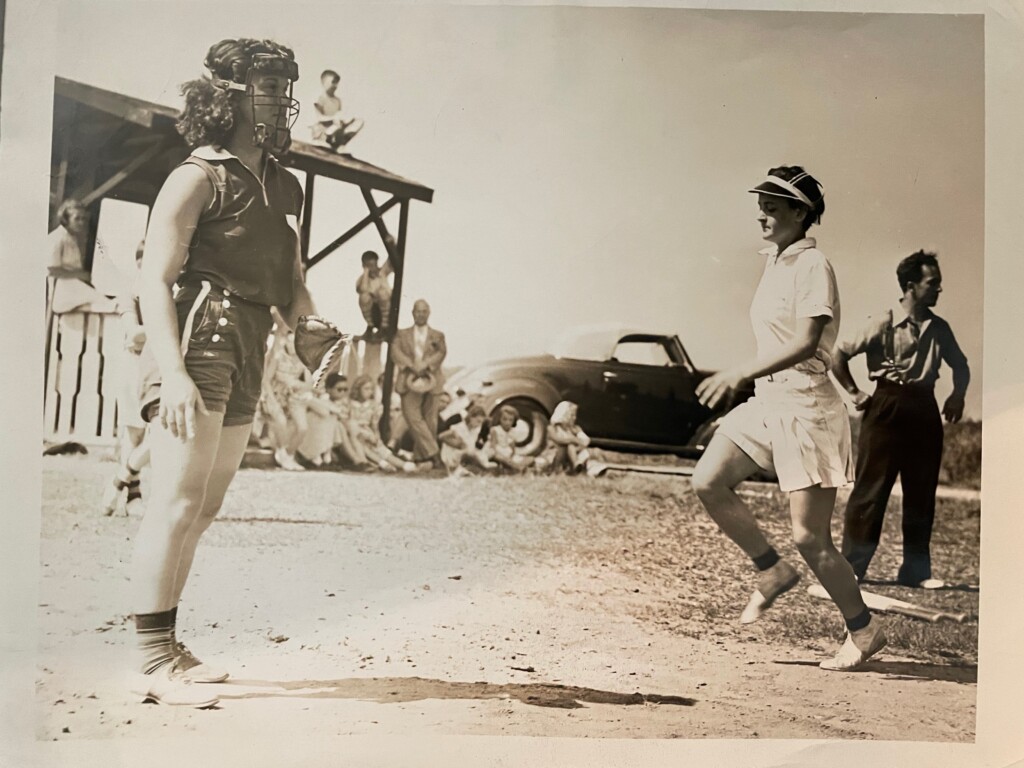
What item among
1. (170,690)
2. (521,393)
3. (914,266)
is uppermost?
(914,266)

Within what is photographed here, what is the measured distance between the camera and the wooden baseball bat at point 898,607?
105 inches

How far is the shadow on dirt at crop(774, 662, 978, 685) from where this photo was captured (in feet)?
8.68

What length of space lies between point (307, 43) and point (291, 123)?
0.26 meters

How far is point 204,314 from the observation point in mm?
2596

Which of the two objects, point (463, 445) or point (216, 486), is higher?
point (463, 445)

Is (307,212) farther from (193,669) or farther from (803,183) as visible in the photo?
(803,183)

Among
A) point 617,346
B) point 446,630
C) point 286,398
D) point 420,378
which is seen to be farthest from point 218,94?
point 446,630

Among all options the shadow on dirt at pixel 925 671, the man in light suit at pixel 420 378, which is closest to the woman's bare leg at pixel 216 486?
the man in light suit at pixel 420 378

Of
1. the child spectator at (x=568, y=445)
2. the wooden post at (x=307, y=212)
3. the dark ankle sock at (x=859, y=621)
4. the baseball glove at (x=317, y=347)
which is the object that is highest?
the wooden post at (x=307, y=212)

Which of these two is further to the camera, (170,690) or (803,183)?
(803,183)

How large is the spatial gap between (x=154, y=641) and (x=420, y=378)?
113 cm

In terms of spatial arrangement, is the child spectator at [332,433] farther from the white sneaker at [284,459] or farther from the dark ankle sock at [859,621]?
the dark ankle sock at [859,621]

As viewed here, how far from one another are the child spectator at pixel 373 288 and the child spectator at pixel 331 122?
1.17 feet

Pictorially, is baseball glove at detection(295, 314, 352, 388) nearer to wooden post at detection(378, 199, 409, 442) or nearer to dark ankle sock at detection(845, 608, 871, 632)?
wooden post at detection(378, 199, 409, 442)
